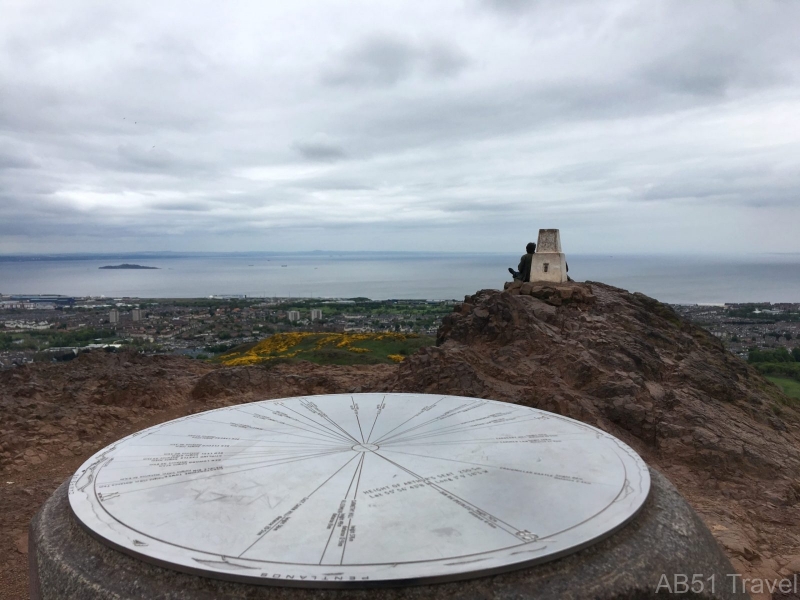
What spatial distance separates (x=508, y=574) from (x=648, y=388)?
7726 millimetres

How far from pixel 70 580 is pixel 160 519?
700 millimetres

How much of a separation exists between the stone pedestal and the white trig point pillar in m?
10.3

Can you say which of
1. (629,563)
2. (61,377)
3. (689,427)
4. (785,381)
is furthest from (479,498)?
(785,381)

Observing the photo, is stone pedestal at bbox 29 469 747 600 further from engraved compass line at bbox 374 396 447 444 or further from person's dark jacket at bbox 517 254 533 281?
person's dark jacket at bbox 517 254 533 281

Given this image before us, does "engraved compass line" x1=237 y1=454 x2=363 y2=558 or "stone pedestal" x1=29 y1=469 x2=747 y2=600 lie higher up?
"engraved compass line" x1=237 y1=454 x2=363 y2=558

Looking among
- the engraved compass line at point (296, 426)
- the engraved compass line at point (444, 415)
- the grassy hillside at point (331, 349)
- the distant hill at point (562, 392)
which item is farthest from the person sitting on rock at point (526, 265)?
the engraved compass line at point (296, 426)

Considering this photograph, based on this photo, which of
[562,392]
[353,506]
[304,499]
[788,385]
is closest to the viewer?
[353,506]

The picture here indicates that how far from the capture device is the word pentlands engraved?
3.68 meters

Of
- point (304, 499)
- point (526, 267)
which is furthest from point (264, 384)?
point (304, 499)

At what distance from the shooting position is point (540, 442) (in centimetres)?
A: 595

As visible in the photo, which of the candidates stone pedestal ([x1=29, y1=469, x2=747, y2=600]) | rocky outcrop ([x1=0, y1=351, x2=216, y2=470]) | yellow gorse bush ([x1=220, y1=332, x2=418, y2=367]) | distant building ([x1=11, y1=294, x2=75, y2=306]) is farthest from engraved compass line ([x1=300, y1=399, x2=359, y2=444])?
distant building ([x1=11, y1=294, x2=75, y2=306])

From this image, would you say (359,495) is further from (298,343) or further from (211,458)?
(298,343)

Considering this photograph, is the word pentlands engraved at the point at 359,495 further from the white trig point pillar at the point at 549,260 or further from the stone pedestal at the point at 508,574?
the white trig point pillar at the point at 549,260

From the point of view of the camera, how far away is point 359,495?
4.66 m
